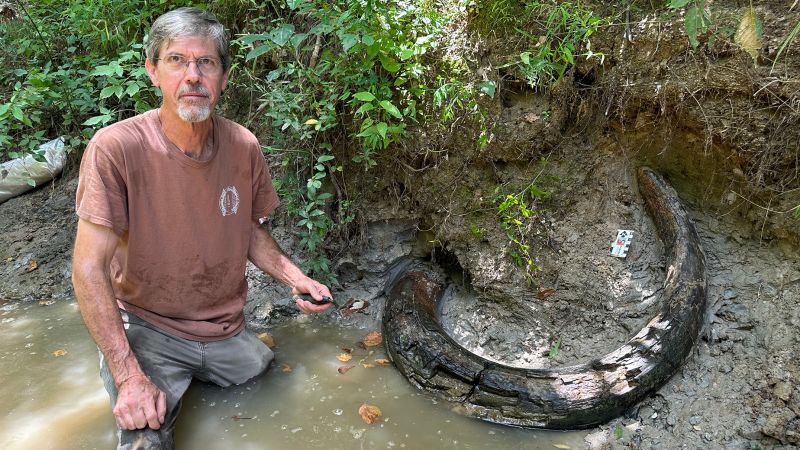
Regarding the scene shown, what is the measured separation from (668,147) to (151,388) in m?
3.25

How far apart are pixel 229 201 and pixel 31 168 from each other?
9.43ft

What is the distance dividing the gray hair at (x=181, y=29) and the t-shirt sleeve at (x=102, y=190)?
0.54 meters

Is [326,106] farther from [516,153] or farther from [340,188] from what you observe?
[516,153]

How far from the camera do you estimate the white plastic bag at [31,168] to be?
14.7 ft

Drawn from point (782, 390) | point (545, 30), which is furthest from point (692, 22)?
point (782, 390)

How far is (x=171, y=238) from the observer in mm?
2562

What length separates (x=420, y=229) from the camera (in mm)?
3891

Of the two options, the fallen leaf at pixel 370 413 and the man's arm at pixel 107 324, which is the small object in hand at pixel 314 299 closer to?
the fallen leaf at pixel 370 413

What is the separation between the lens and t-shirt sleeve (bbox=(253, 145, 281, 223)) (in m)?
2.87

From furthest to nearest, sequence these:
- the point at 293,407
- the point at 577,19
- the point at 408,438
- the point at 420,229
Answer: the point at 420,229 < the point at 577,19 < the point at 293,407 < the point at 408,438

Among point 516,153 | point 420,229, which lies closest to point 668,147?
point 516,153

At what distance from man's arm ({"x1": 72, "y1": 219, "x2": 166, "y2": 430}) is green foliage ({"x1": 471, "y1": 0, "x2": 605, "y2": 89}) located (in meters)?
2.50

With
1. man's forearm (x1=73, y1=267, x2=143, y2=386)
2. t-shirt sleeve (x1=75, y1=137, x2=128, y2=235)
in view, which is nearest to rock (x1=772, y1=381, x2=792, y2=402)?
man's forearm (x1=73, y1=267, x2=143, y2=386)

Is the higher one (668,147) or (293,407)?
(668,147)
